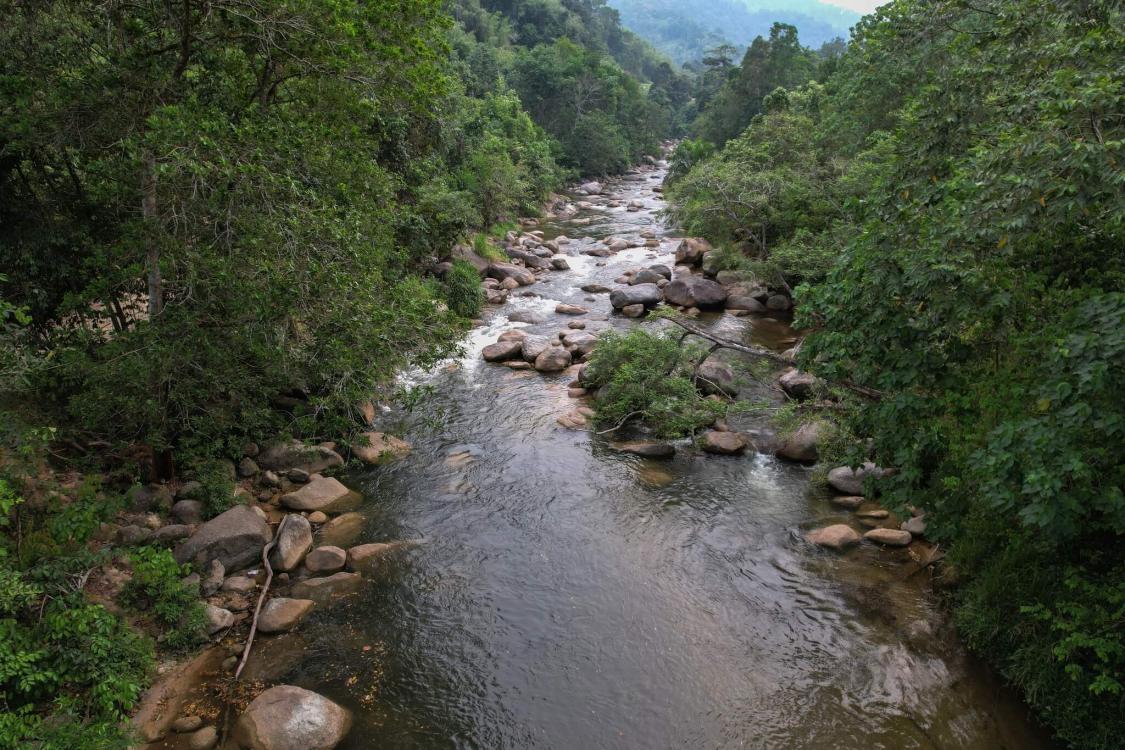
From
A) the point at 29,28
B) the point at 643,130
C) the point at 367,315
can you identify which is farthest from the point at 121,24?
the point at 643,130

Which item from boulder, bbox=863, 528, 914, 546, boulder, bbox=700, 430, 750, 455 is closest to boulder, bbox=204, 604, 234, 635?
boulder, bbox=700, 430, 750, 455

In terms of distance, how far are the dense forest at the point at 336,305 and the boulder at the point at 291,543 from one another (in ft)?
3.48

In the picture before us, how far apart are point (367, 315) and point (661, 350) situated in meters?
6.30

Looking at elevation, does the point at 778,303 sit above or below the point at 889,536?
above

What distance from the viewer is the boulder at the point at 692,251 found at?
24641 millimetres

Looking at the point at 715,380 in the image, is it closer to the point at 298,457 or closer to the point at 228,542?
the point at 298,457

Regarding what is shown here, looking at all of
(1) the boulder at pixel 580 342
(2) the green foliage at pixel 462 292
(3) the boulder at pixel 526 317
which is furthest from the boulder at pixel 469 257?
(1) the boulder at pixel 580 342

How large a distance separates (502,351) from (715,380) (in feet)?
17.0

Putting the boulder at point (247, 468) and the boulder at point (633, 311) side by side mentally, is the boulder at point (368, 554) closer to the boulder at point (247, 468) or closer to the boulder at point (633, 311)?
Answer: the boulder at point (247, 468)

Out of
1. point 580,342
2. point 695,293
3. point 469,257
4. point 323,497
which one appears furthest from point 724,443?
point 469,257

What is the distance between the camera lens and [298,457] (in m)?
10.9

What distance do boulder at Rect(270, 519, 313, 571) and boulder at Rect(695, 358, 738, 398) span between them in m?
7.69

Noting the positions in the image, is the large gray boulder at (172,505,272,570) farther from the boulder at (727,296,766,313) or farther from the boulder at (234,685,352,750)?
the boulder at (727,296,766,313)

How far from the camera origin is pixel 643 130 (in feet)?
191
